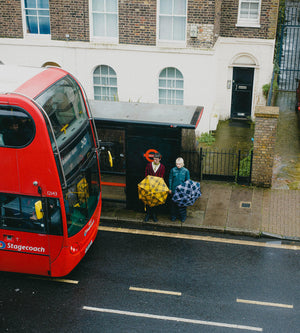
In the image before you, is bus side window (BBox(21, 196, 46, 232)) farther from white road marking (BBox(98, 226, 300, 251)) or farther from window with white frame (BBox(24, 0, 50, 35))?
window with white frame (BBox(24, 0, 50, 35))

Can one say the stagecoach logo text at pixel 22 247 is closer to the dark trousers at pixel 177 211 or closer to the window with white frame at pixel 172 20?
the dark trousers at pixel 177 211

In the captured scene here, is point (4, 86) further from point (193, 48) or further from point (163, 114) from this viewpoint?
point (193, 48)

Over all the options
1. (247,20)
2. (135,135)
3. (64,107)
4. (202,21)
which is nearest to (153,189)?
(135,135)

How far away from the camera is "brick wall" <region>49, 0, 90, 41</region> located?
16.4 meters

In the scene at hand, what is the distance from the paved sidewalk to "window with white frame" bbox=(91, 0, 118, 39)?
721 cm

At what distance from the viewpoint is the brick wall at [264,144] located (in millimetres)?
12398

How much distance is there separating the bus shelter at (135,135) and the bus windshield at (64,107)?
1776 millimetres

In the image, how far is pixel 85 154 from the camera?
9039 mm

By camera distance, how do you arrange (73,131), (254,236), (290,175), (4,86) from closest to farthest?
(4,86) < (73,131) < (254,236) < (290,175)

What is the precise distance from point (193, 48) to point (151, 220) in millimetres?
7489

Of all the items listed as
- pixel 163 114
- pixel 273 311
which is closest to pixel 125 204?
pixel 163 114

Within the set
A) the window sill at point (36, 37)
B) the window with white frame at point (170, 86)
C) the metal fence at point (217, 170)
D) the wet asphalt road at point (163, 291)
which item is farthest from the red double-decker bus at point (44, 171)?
the window sill at point (36, 37)

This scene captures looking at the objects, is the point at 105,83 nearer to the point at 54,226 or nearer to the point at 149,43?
the point at 149,43

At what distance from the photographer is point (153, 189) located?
10.4m
